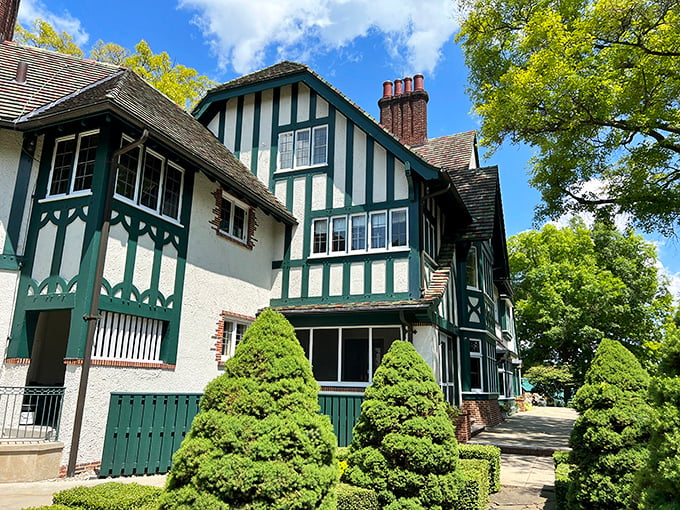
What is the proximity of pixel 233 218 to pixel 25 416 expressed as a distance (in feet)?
20.7

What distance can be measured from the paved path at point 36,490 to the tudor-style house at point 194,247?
15.7 inches

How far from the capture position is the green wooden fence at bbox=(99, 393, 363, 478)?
8086 millimetres

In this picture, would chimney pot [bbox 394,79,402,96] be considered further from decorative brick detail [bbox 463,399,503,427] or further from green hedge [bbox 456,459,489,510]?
green hedge [bbox 456,459,489,510]

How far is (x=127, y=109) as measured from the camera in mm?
8742

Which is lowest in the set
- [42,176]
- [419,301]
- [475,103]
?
[419,301]

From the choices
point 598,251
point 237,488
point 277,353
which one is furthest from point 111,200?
point 598,251

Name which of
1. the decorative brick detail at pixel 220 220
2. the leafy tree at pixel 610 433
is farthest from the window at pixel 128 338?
the leafy tree at pixel 610 433

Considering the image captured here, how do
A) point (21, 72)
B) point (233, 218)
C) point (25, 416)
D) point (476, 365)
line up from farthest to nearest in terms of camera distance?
point (476, 365)
point (233, 218)
point (21, 72)
point (25, 416)

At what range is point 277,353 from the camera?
4.20m

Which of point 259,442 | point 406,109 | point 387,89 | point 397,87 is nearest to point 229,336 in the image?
point 259,442

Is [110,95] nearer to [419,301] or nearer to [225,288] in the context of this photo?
[225,288]

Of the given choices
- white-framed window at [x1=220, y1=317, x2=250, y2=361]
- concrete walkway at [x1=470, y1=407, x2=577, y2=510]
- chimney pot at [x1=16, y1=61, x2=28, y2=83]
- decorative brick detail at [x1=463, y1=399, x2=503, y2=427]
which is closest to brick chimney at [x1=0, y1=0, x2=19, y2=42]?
chimney pot at [x1=16, y1=61, x2=28, y2=83]

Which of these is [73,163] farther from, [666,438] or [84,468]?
[666,438]

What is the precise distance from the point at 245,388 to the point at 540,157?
14.3 metres
